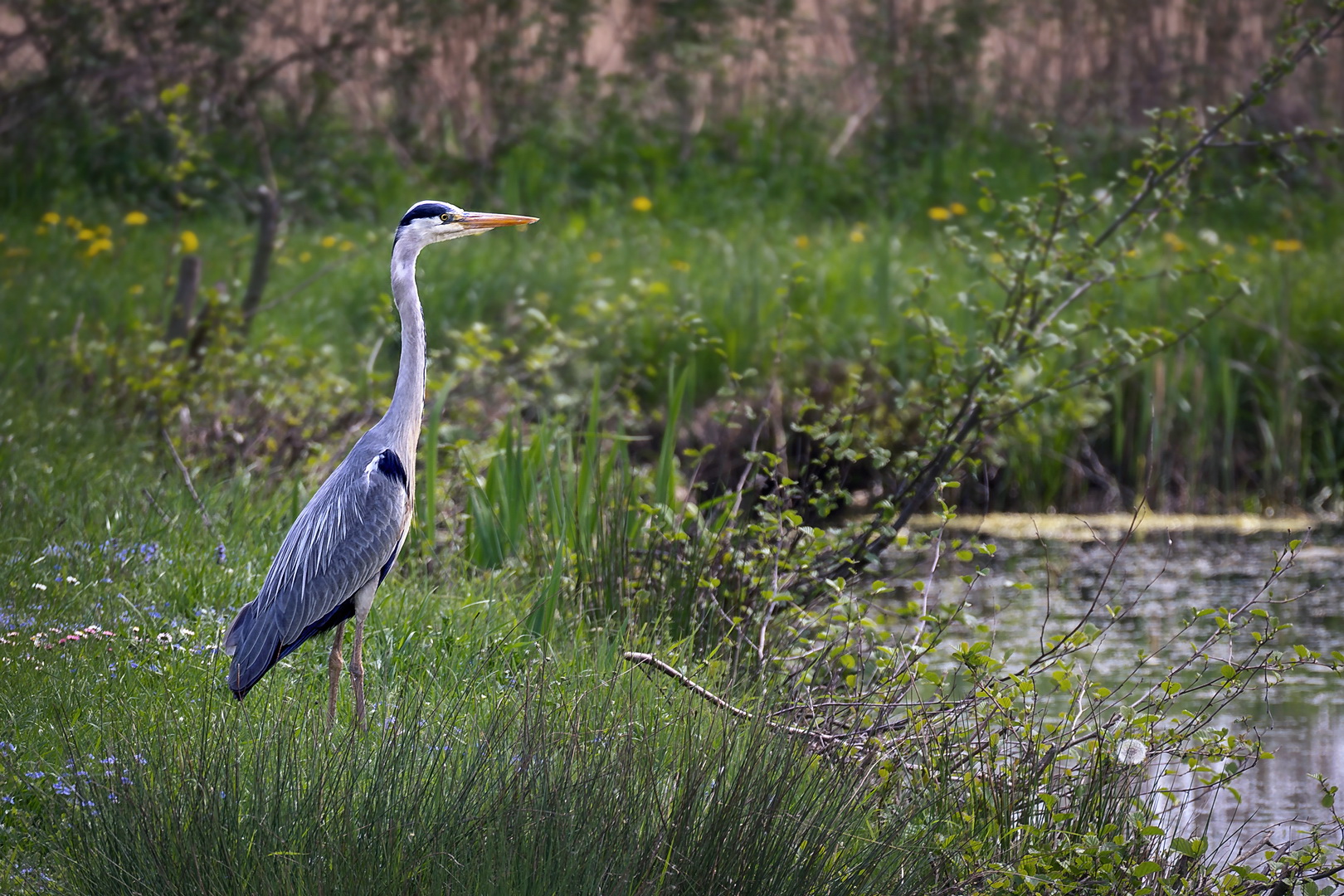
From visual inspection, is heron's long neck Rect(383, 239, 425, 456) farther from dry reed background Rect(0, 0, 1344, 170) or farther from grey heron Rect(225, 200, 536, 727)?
dry reed background Rect(0, 0, 1344, 170)

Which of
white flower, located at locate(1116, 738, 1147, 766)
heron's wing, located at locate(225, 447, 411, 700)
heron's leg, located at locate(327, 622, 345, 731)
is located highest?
heron's wing, located at locate(225, 447, 411, 700)

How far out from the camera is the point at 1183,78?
46.1 feet

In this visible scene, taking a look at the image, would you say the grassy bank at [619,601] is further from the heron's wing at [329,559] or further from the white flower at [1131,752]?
the heron's wing at [329,559]

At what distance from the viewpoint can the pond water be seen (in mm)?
4688

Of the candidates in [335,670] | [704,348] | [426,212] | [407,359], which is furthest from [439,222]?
[704,348]

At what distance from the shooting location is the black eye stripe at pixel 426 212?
153 inches

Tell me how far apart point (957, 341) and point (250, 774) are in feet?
9.11

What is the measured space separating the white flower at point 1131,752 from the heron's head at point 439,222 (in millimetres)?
2073

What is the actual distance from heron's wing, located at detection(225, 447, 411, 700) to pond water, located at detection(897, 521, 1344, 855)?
79.3 inches

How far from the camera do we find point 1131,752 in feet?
12.0

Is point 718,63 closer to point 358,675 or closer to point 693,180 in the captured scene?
point 693,180

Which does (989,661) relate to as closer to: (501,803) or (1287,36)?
(501,803)

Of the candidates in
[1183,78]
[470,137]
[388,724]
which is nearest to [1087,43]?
[1183,78]

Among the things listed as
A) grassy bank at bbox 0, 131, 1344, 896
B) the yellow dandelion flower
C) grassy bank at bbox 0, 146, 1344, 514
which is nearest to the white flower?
grassy bank at bbox 0, 131, 1344, 896
